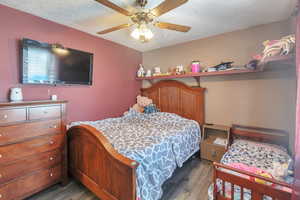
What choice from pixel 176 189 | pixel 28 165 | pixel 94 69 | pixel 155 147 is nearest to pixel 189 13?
pixel 155 147

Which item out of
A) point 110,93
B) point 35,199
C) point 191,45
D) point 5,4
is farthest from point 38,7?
point 191,45

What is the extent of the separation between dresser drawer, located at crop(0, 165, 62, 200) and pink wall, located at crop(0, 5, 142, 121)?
98 centimetres

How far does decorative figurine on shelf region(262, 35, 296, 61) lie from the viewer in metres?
1.46

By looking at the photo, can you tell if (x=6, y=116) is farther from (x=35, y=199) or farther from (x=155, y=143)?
(x=155, y=143)

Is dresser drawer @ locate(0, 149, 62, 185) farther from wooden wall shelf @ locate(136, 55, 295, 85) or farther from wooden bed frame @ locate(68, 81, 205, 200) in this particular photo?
wooden wall shelf @ locate(136, 55, 295, 85)

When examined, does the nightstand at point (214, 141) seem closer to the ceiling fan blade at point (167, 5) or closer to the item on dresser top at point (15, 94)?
the ceiling fan blade at point (167, 5)

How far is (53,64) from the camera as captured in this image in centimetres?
226

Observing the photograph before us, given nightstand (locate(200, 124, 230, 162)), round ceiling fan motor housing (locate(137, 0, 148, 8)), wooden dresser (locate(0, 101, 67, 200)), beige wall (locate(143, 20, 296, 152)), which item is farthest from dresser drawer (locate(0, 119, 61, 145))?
beige wall (locate(143, 20, 296, 152))

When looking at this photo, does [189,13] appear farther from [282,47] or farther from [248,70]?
[248,70]

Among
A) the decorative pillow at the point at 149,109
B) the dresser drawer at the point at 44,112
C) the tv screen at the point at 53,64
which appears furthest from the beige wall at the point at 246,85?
the dresser drawer at the point at 44,112

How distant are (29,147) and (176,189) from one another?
6.57ft

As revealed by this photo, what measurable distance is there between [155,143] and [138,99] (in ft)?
6.58

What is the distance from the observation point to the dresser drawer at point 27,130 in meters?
1.58

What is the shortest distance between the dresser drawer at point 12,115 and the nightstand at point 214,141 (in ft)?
9.43
